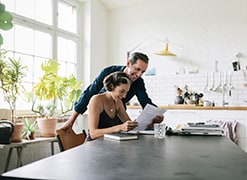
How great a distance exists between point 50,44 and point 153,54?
2.06m

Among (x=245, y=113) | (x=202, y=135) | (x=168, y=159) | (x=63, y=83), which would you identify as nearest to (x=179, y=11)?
(x=245, y=113)

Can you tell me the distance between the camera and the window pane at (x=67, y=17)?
5.36 meters

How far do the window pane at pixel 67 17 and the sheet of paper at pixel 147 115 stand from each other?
137 inches

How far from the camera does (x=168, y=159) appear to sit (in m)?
1.20

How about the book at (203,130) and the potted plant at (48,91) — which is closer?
the book at (203,130)

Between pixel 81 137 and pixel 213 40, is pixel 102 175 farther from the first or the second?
pixel 213 40

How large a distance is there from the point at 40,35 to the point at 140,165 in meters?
4.17

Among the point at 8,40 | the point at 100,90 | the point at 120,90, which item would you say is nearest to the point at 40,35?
the point at 8,40

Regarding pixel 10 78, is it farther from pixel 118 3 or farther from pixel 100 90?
pixel 118 3

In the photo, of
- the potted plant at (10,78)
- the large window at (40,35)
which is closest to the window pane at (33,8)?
the large window at (40,35)

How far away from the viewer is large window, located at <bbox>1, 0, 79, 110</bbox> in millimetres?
4383

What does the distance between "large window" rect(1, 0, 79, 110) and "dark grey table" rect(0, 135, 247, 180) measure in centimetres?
317

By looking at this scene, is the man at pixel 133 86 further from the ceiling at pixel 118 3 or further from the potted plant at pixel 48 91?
the ceiling at pixel 118 3

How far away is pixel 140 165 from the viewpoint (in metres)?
1.07
